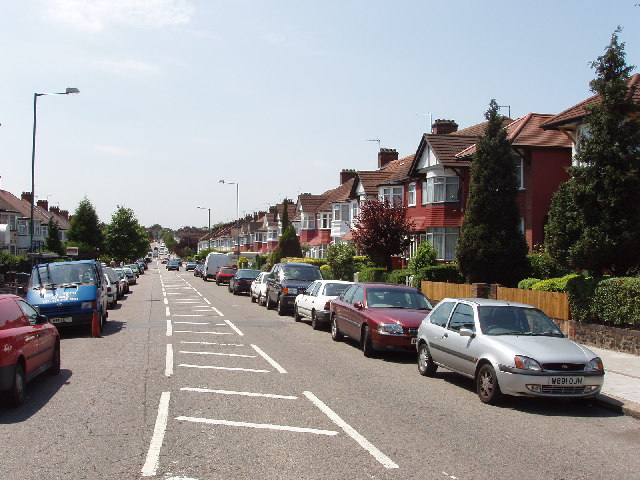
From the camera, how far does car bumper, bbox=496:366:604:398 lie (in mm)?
9320

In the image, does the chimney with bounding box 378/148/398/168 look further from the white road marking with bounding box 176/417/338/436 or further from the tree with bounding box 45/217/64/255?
the white road marking with bounding box 176/417/338/436

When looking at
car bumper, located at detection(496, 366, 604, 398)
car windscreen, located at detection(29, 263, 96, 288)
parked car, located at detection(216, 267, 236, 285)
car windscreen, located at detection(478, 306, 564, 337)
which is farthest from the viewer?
parked car, located at detection(216, 267, 236, 285)

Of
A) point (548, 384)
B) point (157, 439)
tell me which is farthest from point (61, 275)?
point (548, 384)

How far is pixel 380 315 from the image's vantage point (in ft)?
47.6

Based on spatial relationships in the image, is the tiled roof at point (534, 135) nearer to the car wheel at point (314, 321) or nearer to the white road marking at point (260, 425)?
the car wheel at point (314, 321)

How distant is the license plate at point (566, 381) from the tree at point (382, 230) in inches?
898

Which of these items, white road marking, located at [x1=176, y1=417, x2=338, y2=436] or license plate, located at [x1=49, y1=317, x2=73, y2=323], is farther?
license plate, located at [x1=49, y1=317, x2=73, y2=323]

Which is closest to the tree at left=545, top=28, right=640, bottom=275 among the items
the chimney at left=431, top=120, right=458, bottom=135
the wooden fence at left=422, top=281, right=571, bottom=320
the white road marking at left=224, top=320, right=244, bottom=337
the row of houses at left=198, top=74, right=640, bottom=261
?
the row of houses at left=198, top=74, right=640, bottom=261

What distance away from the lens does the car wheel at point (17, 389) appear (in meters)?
8.78

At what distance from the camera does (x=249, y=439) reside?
24.2ft

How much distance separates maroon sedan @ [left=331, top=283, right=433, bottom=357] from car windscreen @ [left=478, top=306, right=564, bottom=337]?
9.53ft

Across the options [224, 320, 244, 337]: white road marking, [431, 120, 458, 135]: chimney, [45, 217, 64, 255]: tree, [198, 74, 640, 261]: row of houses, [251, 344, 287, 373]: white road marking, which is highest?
[431, 120, 458, 135]: chimney

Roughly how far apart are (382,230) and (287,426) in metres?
24.6

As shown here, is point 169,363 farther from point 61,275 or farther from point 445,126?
point 445,126
